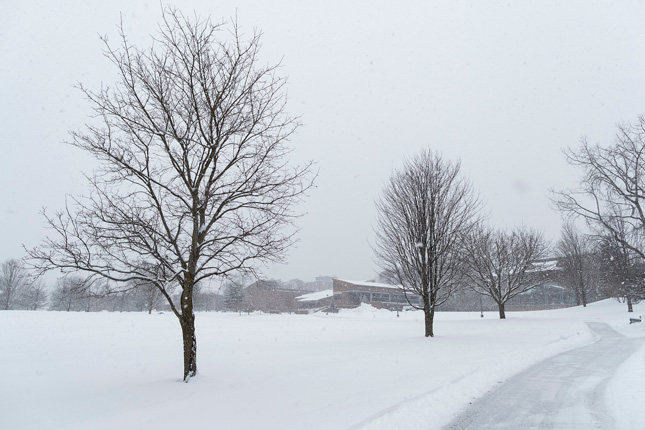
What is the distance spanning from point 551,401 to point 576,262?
50.3 metres

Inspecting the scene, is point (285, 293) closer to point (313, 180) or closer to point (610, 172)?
point (610, 172)

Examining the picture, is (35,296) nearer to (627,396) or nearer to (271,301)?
(271,301)

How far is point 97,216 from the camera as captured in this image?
7.82 meters

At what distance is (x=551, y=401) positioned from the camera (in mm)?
6543

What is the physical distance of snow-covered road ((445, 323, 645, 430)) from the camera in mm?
5371

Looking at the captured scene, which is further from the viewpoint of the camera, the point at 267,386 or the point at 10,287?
the point at 10,287

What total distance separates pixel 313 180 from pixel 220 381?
4.94 meters

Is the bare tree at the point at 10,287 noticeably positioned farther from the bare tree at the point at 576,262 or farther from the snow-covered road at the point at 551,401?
the bare tree at the point at 576,262

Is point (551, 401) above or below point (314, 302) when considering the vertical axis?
above

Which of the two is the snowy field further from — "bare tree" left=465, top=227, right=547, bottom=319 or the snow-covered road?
"bare tree" left=465, top=227, right=547, bottom=319

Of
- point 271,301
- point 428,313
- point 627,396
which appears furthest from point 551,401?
point 271,301

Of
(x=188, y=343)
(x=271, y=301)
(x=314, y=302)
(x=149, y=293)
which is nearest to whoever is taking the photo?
(x=188, y=343)

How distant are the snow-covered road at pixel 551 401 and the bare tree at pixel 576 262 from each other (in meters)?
44.6

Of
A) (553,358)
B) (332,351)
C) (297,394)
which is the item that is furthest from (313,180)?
(553,358)
